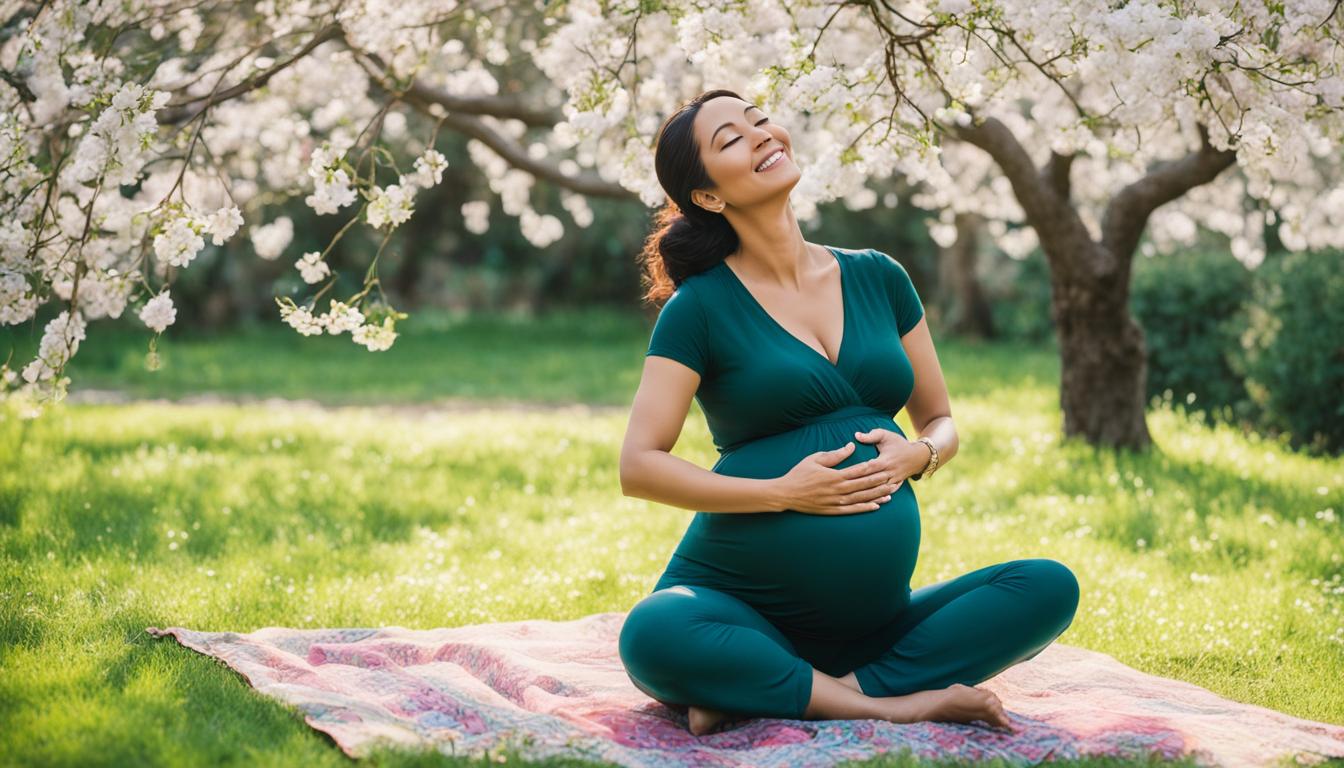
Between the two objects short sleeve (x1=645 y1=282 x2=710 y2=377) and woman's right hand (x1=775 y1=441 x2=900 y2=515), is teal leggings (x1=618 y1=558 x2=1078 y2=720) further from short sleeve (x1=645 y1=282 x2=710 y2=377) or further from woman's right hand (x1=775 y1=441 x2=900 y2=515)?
short sleeve (x1=645 y1=282 x2=710 y2=377)

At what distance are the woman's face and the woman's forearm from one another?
0.76 metres

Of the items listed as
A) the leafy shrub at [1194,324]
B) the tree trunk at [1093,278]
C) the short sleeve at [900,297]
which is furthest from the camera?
the leafy shrub at [1194,324]

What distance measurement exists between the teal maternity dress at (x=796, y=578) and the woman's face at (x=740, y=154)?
0.23 meters

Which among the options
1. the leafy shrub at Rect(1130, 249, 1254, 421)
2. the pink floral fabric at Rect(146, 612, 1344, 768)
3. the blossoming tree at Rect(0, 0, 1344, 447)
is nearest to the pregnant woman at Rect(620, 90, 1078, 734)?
the pink floral fabric at Rect(146, 612, 1344, 768)

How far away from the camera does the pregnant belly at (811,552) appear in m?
3.11

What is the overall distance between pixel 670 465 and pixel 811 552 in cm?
42

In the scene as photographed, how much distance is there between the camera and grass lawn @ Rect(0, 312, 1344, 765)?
338 centimetres

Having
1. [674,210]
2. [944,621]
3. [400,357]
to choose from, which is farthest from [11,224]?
[400,357]

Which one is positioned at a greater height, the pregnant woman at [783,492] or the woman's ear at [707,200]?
the woman's ear at [707,200]

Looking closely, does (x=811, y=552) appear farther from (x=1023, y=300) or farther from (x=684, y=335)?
(x=1023, y=300)

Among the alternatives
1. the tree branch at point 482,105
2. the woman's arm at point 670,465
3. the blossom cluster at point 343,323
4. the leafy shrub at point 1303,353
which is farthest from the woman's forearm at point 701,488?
the leafy shrub at point 1303,353

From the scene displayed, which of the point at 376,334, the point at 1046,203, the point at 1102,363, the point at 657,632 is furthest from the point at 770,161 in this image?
the point at 1102,363

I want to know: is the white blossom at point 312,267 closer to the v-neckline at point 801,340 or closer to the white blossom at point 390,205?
the white blossom at point 390,205

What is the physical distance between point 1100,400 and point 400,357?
10.7 m
